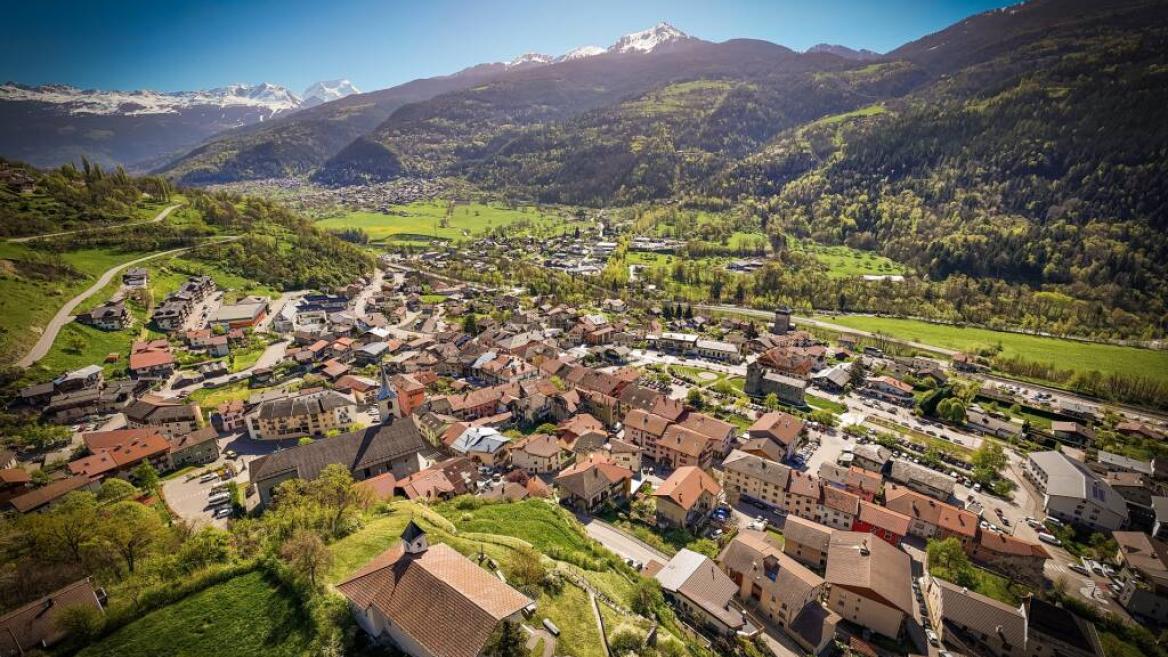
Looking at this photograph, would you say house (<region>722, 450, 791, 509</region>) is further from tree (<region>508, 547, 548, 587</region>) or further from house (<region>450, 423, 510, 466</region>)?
tree (<region>508, 547, 548, 587</region>)

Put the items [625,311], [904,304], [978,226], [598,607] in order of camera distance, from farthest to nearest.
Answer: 1. [978,226]
2. [904,304]
3. [625,311]
4. [598,607]

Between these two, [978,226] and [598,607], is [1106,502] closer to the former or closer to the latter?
[598,607]

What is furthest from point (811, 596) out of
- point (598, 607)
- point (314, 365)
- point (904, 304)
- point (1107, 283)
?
point (1107, 283)

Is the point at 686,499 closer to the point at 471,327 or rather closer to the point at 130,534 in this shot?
the point at 130,534

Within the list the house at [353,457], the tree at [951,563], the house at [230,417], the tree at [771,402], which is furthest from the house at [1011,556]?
the house at [230,417]

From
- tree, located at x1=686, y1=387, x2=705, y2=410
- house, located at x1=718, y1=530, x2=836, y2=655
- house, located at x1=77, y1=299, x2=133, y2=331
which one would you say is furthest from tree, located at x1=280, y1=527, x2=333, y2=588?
house, located at x1=77, y1=299, x2=133, y2=331

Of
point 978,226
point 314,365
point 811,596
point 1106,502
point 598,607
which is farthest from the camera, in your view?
point 978,226

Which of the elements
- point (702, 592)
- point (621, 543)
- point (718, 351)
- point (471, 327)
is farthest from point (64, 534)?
point (718, 351)
